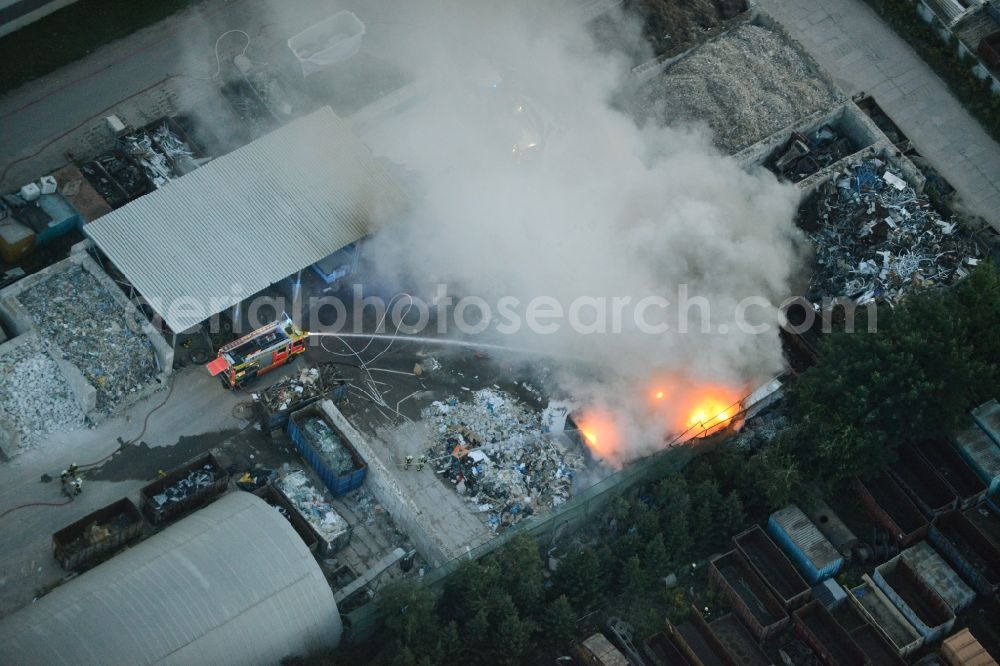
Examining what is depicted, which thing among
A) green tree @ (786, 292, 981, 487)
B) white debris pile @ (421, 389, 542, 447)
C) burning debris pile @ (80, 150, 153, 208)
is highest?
burning debris pile @ (80, 150, 153, 208)

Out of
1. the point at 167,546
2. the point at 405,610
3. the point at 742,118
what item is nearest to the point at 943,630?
the point at 405,610

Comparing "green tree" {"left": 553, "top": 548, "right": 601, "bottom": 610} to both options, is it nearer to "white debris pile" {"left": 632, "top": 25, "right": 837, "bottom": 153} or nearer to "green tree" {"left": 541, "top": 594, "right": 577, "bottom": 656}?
"green tree" {"left": 541, "top": 594, "right": 577, "bottom": 656}

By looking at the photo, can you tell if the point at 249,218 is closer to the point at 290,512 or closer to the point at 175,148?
the point at 175,148

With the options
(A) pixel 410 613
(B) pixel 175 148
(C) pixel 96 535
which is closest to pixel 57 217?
(B) pixel 175 148

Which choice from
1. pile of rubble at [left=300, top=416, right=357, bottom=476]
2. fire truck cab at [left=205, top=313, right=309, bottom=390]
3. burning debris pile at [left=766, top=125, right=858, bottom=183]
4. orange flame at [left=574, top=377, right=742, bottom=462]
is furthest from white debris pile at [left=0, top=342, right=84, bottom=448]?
burning debris pile at [left=766, top=125, right=858, bottom=183]

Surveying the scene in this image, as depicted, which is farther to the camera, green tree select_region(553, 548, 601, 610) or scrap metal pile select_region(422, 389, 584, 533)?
scrap metal pile select_region(422, 389, 584, 533)
